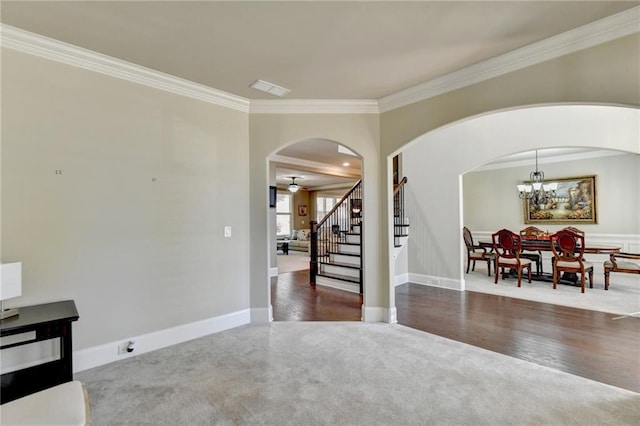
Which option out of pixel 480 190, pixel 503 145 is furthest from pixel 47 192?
pixel 480 190

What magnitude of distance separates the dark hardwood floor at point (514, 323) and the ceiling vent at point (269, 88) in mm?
2866

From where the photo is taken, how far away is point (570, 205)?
745cm

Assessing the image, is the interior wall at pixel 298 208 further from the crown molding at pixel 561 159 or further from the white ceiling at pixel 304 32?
the white ceiling at pixel 304 32

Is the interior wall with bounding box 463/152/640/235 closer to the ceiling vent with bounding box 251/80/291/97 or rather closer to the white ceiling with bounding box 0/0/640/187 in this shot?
the white ceiling with bounding box 0/0/640/187

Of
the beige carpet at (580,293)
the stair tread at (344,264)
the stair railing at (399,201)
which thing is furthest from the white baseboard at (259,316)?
the beige carpet at (580,293)

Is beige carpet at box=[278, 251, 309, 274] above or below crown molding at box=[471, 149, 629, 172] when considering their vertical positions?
below

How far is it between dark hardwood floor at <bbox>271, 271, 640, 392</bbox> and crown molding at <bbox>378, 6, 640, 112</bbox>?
2717 mm

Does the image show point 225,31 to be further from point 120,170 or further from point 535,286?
point 535,286

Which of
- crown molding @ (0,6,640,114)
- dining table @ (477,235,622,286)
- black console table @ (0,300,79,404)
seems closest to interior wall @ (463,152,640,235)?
dining table @ (477,235,622,286)

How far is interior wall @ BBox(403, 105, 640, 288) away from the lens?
4.59 meters

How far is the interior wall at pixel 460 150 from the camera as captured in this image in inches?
181

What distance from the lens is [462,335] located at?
342 cm

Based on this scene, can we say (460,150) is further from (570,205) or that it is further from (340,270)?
(570,205)

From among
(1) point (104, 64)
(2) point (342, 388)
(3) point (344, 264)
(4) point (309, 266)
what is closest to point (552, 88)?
(2) point (342, 388)
